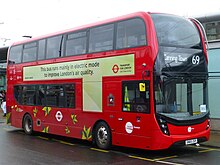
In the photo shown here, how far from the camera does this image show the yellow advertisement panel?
10602 mm

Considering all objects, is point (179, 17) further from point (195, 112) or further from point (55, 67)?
point (55, 67)

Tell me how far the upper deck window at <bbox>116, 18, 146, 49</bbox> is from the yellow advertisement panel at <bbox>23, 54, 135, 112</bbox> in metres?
→ 0.38

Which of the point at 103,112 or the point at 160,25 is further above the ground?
the point at 160,25

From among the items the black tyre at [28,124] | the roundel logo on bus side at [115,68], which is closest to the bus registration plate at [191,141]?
the roundel logo on bus side at [115,68]

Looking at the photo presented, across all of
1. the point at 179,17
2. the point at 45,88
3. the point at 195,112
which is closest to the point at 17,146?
the point at 45,88

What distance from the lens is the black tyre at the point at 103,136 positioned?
11.1 meters

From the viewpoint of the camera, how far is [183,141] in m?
9.74

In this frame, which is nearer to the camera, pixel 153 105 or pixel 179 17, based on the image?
pixel 153 105

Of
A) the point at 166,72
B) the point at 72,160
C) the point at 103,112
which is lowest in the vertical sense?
the point at 72,160

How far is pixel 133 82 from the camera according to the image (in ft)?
33.6

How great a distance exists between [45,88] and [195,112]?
642 centimetres

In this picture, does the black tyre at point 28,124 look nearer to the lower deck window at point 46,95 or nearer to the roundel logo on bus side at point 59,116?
the lower deck window at point 46,95

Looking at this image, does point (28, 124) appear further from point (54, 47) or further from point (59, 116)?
point (54, 47)

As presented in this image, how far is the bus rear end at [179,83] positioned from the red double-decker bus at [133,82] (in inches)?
1.0
